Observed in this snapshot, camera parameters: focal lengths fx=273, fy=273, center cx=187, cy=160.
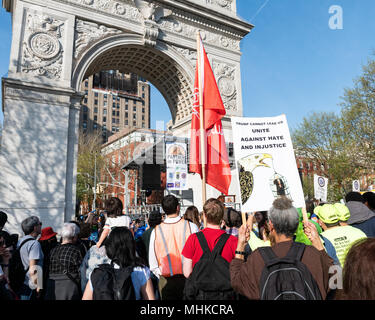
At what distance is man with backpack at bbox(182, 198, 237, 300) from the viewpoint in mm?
2523

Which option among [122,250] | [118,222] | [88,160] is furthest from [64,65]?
[88,160]

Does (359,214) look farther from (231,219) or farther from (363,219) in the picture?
(231,219)

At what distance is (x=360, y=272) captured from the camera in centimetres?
134

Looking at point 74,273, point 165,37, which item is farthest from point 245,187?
point 165,37

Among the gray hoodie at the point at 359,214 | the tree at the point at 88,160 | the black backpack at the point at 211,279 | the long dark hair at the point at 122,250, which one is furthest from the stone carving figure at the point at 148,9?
the tree at the point at 88,160

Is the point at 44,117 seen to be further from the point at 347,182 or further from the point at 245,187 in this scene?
the point at 347,182

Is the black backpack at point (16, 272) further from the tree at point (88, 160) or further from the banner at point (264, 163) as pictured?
the tree at point (88, 160)

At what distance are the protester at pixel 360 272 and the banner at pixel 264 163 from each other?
6.49ft

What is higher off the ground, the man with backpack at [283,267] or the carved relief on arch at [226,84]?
the carved relief on arch at [226,84]

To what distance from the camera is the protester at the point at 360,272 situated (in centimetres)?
131

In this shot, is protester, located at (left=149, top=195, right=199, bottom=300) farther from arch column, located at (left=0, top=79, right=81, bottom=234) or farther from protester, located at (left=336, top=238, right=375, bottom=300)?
arch column, located at (left=0, top=79, right=81, bottom=234)

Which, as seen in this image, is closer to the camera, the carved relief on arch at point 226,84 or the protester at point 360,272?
the protester at point 360,272

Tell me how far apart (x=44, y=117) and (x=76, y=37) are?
470cm
